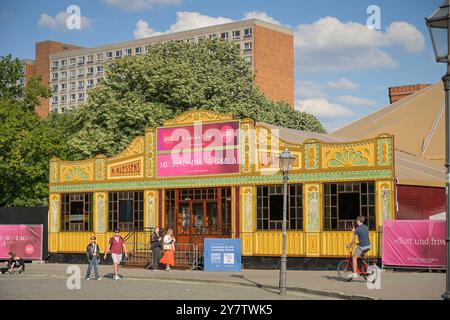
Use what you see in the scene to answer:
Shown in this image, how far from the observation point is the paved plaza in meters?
19.8

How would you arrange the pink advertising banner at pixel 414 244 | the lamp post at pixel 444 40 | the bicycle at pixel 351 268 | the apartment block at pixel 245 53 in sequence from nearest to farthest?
the lamp post at pixel 444 40, the bicycle at pixel 351 268, the pink advertising banner at pixel 414 244, the apartment block at pixel 245 53

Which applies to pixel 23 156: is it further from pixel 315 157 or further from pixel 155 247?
pixel 315 157

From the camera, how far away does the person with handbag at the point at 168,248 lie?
31.3m

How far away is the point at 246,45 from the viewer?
118m

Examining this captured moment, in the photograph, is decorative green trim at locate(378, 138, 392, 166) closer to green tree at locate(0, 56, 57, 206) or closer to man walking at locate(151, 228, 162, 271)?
man walking at locate(151, 228, 162, 271)

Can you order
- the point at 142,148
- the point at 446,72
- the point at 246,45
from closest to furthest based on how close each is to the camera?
1. the point at 446,72
2. the point at 142,148
3. the point at 246,45

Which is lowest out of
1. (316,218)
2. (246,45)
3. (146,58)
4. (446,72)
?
(316,218)

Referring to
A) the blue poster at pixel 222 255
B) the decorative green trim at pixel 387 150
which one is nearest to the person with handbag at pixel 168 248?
the blue poster at pixel 222 255

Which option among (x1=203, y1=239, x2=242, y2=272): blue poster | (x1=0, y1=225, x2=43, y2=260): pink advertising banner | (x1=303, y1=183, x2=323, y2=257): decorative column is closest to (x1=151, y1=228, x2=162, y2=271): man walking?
(x1=203, y1=239, x2=242, y2=272): blue poster

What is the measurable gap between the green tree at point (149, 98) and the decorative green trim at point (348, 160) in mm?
18880

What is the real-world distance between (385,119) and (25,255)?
20.9 metres

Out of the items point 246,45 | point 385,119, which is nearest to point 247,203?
point 385,119

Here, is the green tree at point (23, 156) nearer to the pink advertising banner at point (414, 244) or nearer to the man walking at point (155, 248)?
the man walking at point (155, 248)

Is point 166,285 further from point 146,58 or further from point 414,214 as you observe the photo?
point 146,58
